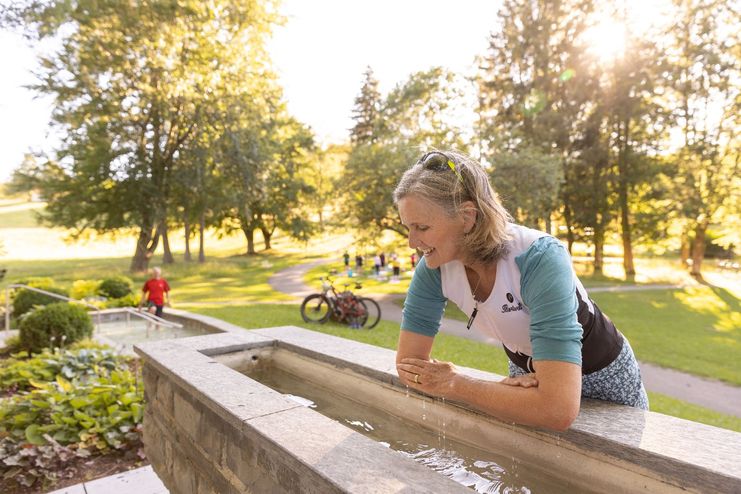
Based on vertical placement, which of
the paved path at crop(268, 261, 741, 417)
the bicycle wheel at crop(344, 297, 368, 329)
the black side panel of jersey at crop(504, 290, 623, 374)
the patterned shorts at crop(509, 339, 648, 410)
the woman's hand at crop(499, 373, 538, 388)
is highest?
the black side panel of jersey at crop(504, 290, 623, 374)

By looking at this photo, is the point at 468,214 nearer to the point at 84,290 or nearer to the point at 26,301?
the point at 26,301

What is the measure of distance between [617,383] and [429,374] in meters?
0.89

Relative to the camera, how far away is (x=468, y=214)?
1.92m

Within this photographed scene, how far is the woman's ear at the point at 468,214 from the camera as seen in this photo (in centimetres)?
192

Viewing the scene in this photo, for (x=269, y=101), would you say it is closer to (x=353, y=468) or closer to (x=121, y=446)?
(x=121, y=446)

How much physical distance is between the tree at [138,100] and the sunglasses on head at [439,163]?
1633cm

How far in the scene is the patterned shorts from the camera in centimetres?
220

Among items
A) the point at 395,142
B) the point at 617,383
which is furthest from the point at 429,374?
the point at 395,142

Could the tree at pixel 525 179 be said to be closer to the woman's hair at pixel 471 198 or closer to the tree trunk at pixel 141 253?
the woman's hair at pixel 471 198

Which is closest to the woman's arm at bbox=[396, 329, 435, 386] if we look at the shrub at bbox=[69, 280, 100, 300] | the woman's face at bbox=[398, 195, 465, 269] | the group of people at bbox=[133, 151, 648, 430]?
the group of people at bbox=[133, 151, 648, 430]

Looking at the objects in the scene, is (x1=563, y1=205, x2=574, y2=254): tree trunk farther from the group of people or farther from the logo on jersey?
the logo on jersey

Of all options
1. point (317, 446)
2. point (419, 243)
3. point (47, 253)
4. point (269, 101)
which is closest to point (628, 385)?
point (419, 243)

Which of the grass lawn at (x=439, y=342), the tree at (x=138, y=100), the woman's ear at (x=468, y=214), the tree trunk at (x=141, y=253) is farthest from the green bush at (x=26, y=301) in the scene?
the tree trunk at (x=141, y=253)

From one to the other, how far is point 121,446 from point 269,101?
23.4m
